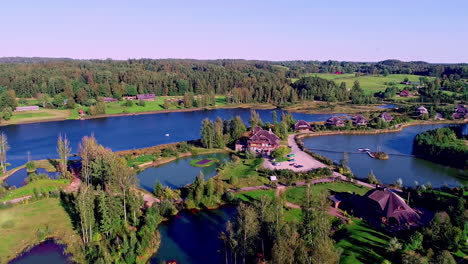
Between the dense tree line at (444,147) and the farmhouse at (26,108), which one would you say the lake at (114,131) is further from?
the dense tree line at (444,147)

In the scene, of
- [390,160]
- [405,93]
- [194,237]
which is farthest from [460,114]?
[194,237]

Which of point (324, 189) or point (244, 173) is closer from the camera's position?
point (324, 189)

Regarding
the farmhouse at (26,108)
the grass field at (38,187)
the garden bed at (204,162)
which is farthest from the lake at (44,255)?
the farmhouse at (26,108)

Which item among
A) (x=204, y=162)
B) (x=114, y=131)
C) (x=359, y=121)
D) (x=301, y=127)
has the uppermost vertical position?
(x=359, y=121)

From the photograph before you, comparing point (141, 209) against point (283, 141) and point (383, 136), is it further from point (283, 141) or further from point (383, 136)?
point (383, 136)

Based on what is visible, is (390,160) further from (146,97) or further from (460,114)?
(146,97)

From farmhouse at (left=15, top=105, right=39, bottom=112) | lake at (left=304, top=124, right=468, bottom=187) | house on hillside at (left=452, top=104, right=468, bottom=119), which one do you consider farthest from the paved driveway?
farmhouse at (left=15, top=105, right=39, bottom=112)
